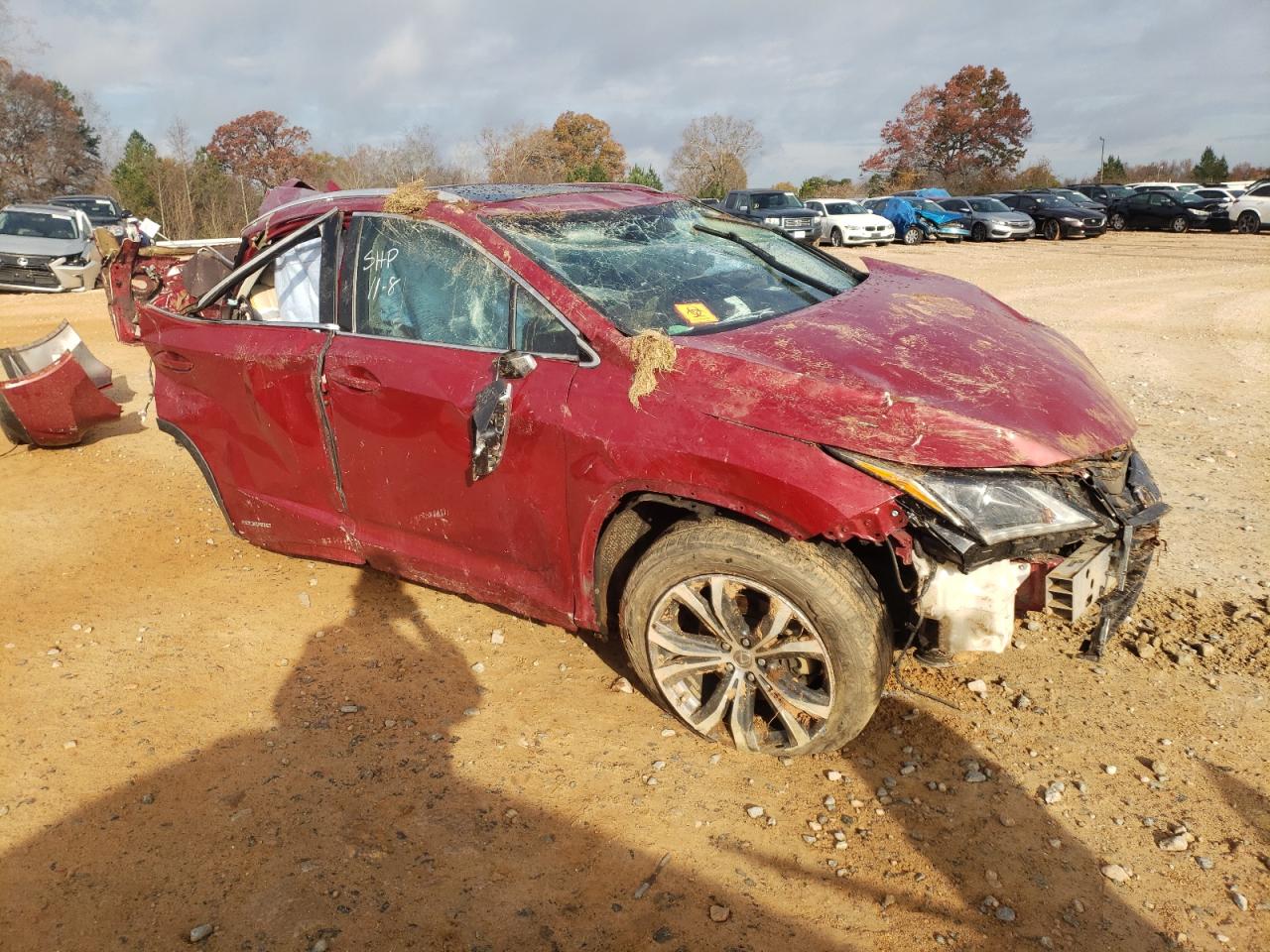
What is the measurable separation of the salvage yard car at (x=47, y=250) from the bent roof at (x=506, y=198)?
1481 centimetres

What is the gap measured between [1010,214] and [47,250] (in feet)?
78.8

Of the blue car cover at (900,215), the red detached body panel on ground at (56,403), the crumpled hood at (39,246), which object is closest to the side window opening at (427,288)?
the red detached body panel on ground at (56,403)

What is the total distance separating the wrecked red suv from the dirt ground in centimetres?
34

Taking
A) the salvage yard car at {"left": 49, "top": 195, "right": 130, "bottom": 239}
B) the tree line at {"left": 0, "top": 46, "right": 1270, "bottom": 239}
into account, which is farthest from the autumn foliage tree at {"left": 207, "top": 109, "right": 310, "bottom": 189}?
the salvage yard car at {"left": 49, "top": 195, "right": 130, "bottom": 239}

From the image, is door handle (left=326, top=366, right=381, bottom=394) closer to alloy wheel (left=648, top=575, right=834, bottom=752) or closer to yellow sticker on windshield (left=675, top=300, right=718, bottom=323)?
yellow sticker on windshield (left=675, top=300, right=718, bottom=323)

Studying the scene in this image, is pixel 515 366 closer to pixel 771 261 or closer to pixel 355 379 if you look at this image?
pixel 355 379

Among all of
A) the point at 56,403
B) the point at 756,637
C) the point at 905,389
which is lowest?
the point at 756,637

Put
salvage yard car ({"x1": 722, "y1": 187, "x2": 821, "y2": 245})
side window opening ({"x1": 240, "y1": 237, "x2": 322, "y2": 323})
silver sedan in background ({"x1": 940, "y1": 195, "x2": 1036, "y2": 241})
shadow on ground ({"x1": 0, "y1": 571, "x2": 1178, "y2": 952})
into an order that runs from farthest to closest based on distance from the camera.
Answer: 1. silver sedan in background ({"x1": 940, "y1": 195, "x2": 1036, "y2": 241})
2. salvage yard car ({"x1": 722, "y1": 187, "x2": 821, "y2": 245})
3. side window opening ({"x1": 240, "y1": 237, "x2": 322, "y2": 323})
4. shadow on ground ({"x1": 0, "y1": 571, "x2": 1178, "y2": 952})

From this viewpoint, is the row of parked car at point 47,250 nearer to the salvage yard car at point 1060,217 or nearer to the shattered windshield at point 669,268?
the shattered windshield at point 669,268

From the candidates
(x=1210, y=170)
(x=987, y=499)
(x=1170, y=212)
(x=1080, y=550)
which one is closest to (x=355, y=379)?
(x=987, y=499)

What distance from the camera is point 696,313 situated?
11.1 ft

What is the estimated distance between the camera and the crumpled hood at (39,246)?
16234 millimetres

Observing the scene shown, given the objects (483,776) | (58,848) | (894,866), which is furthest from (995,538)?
(58,848)

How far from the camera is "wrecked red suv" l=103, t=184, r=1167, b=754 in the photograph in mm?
2703
